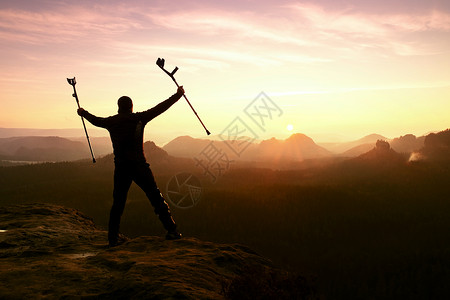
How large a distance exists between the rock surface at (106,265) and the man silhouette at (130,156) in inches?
28.0

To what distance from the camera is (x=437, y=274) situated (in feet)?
51.5

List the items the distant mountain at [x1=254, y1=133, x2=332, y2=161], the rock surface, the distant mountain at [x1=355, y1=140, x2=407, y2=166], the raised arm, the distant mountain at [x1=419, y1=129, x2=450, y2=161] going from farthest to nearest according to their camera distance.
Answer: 1. the distant mountain at [x1=254, y1=133, x2=332, y2=161]
2. the distant mountain at [x1=419, y1=129, x2=450, y2=161]
3. the distant mountain at [x1=355, y1=140, x2=407, y2=166]
4. the raised arm
5. the rock surface

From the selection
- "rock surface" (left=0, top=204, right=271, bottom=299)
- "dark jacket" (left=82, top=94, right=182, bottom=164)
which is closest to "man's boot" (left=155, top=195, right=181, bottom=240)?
"rock surface" (left=0, top=204, right=271, bottom=299)

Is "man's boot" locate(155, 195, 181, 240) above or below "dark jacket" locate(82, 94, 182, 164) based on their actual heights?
below

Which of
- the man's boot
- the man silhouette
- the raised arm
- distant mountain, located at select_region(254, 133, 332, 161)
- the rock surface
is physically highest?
distant mountain, located at select_region(254, 133, 332, 161)

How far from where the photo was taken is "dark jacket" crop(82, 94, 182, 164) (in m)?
7.44

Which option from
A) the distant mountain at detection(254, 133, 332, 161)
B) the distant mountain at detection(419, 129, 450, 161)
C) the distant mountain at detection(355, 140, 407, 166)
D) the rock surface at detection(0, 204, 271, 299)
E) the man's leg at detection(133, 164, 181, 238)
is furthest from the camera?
the distant mountain at detection(254, 133, 332, 161)

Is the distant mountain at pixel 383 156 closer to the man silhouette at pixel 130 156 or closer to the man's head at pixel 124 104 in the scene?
the man silhouette at pixel 130 156

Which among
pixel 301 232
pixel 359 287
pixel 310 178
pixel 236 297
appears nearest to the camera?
pixel 236 297

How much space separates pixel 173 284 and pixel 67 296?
1.48m

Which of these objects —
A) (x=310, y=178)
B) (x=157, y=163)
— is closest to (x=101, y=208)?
(x=310, y=178)

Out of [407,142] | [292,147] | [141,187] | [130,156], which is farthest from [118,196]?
[292,147]

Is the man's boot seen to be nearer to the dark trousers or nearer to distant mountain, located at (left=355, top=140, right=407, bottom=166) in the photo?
the dark trousers

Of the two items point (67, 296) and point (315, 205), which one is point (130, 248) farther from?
point (315, 205)
